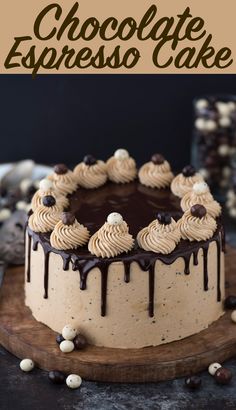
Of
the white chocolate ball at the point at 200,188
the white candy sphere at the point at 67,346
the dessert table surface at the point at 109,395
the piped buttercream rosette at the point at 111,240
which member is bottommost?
the dessert table surface at the point at 109,395

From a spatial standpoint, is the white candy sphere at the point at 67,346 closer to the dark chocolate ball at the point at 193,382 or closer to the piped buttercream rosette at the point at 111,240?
the piped buttercream rosette at the point at 111,240

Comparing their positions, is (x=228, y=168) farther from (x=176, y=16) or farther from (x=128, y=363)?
(x=128, y=363)

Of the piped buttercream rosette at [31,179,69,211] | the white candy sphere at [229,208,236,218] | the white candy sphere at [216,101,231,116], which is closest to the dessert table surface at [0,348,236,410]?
the piped buttercream rosette at [31,179,69,211]

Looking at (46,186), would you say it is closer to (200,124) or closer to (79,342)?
(79,342)

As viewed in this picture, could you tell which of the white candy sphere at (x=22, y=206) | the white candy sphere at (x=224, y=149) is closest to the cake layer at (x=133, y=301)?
the white candy sphere at (x=22, y=206)

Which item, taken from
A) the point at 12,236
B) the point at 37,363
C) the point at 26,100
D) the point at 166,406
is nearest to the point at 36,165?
the point at 26,100

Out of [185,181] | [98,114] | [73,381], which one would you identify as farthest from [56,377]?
[98,114]
